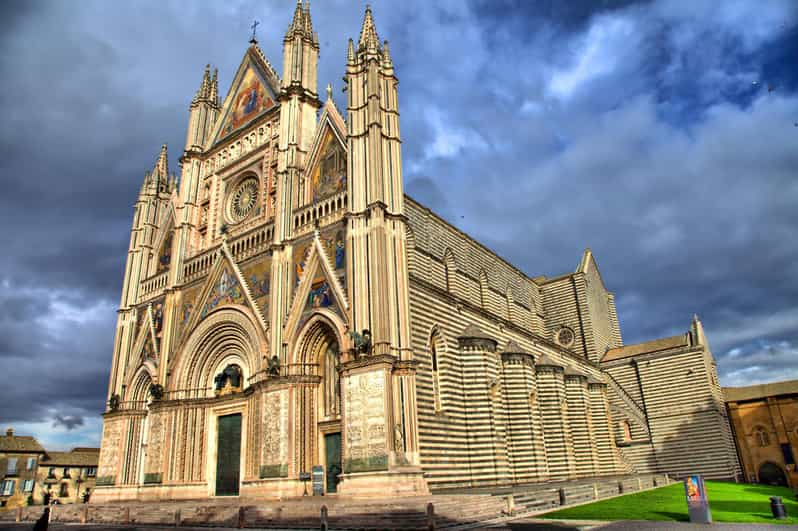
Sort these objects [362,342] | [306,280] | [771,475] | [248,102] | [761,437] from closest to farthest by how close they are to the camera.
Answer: [362,342], [306,280], [248,102], [771,475], [761,437]

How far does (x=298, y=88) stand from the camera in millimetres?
26672

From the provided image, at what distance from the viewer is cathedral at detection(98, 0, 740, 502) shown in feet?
65.1

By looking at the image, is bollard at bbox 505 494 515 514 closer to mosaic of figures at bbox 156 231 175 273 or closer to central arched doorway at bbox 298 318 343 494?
central arched doorway at bbox 298 318 343 494

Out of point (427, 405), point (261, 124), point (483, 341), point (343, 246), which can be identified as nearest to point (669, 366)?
point (483, 341)

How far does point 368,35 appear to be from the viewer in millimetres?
24297

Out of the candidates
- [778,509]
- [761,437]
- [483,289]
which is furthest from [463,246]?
[761,437]

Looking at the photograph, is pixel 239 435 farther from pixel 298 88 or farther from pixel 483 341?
pixel 298 88

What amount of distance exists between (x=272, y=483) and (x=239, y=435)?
4458 mm

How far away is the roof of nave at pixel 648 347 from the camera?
38237 mm

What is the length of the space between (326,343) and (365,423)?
4545 mm

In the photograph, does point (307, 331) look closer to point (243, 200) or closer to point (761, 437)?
point (243, 200)

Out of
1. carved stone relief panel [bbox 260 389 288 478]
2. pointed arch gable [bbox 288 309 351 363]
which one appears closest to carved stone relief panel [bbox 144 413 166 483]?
carved stone relief panel [bbox 260 389 288 478]

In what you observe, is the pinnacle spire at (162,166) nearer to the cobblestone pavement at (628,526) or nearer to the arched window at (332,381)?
the arched window at (332,381)

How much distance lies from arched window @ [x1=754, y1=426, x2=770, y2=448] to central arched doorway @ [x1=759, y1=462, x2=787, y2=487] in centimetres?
130
